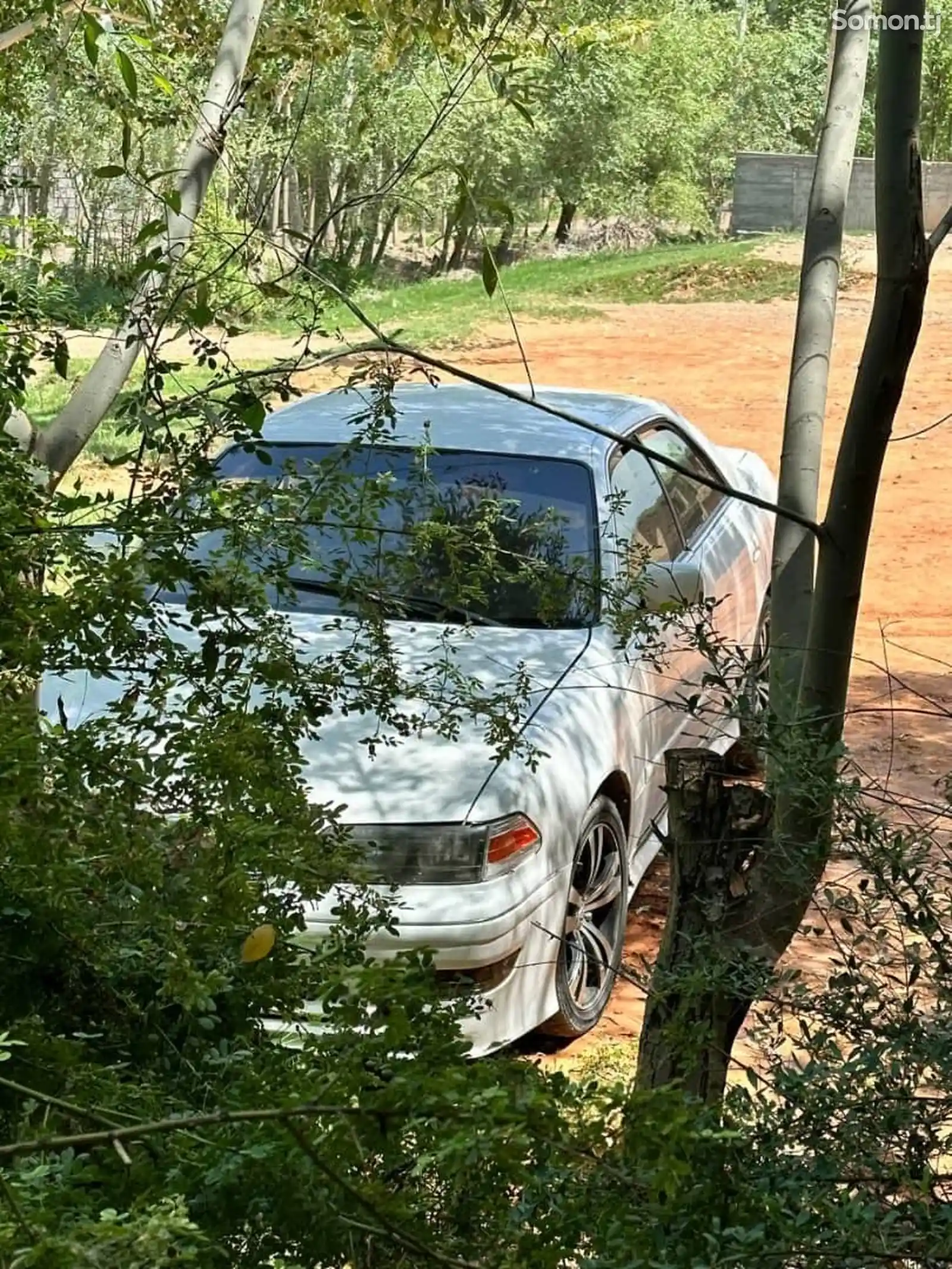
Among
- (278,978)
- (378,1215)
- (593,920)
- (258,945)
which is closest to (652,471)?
(593,920)

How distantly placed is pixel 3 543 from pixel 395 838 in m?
1.67

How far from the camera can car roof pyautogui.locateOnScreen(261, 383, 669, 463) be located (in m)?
5.27

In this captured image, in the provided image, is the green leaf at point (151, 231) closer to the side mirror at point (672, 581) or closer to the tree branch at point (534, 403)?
the tree branch at point (534, 403)

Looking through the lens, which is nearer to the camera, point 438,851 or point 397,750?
point 438,851

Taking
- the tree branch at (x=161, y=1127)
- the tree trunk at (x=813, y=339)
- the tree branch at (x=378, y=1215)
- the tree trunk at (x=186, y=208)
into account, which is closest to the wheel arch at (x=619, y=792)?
the tree trunk at (x=813, y=339)

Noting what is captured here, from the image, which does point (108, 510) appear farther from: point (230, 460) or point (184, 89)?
point (184, 89)

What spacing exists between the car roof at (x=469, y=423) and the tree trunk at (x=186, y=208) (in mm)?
886

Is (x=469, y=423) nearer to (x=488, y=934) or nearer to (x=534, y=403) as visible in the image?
(x=488, y=934)

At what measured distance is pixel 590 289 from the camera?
25.4 m

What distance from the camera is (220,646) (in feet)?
9.32

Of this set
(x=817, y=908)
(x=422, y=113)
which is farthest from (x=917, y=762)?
(x=422, y=113)

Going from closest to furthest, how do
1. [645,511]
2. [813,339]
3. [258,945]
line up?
[258,945], [813,339], [645,511]

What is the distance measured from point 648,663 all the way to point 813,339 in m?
1.12

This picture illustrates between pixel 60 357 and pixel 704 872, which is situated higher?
pixel 60 357
